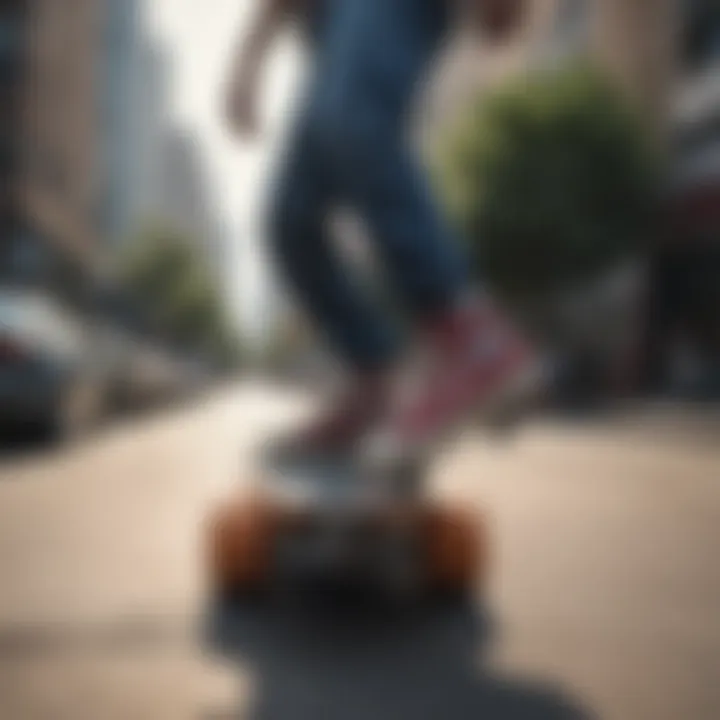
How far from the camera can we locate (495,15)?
0.47 m

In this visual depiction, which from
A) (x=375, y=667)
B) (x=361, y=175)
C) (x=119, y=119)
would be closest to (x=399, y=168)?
(x=361, y=175)

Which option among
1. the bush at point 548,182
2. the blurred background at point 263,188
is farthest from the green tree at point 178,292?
the bush at point 548,182

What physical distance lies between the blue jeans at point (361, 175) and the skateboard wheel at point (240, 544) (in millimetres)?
87

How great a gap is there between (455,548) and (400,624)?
0.13 metres

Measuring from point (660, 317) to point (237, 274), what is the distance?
0.54 feet

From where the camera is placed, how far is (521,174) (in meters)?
0.46

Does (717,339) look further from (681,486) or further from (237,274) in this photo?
(237,274)

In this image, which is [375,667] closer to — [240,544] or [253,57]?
[240,544]

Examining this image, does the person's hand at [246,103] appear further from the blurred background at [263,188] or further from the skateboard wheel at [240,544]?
the skateboard wheel at [240,544]

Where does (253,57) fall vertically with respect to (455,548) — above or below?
above

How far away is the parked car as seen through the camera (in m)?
0.48

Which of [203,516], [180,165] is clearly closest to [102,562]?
[203,516]

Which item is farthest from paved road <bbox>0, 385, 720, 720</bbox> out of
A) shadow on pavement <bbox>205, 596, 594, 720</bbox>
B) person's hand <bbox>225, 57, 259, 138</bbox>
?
person's hand <bbox>225, 57, 259, 138</bbox>

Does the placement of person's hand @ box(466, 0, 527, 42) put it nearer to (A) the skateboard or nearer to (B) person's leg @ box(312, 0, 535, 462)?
(B) person's leg @ box(312, 0, 535, 462)
